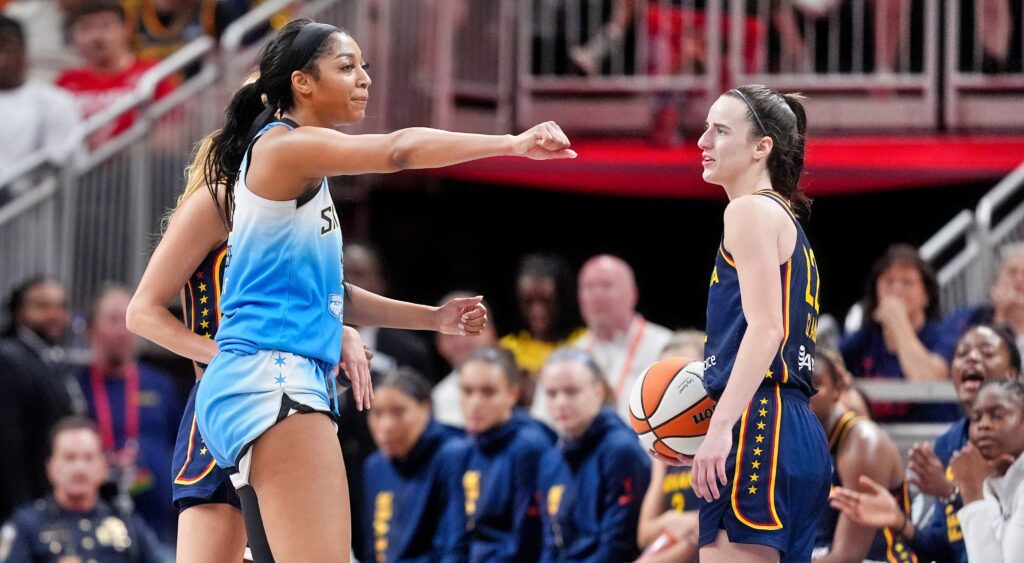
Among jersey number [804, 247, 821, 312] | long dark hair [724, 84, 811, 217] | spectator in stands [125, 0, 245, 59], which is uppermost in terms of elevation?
spectator in stands [125, 0, 245, 59]

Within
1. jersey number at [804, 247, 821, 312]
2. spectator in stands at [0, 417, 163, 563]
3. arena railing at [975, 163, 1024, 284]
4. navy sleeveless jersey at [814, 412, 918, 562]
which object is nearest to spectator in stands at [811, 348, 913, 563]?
navy sleeveless jersey at [814, 412, 918, 562]

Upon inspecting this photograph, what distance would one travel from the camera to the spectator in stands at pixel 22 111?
34.3 ft

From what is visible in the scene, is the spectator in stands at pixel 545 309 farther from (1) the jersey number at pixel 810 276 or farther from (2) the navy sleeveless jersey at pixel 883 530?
(1) the jersey number at pixel 810 276

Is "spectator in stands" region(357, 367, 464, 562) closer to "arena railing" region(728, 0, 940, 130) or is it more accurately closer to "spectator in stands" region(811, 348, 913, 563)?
"spectator in stands" region(811, 348, 913, 563)

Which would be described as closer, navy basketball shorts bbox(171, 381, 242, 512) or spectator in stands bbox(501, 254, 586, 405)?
navy basketball shorts bbox(171, 381, 242, 512)

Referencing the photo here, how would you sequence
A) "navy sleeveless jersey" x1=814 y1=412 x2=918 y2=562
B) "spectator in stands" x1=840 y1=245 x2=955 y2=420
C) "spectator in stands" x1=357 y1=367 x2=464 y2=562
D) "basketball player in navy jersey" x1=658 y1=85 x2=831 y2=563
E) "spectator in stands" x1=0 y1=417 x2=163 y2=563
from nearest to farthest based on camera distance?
1. "basketball player in navy jersey" x1=658 y1=85 x2=831 y2=563
2. "navy sleeveless jersey" x1=814 y1=412 x2=918 y2=562
3. "spectator in stands" x1=840 y1=245 x2=955 y2=420
4. "spectator in stands" x1=357 y1=367 x2=464 y2=562
5. "spectator in stands" x1=0 y1=417 x2=163 y2=563

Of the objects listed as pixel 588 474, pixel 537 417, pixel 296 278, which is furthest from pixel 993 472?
pixel 537 417

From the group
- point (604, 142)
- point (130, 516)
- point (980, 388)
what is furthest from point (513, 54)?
point (980, 388)

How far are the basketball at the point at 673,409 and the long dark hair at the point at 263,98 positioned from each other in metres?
1.38

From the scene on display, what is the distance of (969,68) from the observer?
10547 mm

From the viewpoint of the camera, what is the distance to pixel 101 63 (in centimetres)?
1130

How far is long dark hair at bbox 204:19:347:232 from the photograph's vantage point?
13.8 ft

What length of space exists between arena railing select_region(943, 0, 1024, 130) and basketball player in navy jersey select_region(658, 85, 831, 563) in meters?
6.47

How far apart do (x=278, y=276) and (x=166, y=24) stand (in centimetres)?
862
